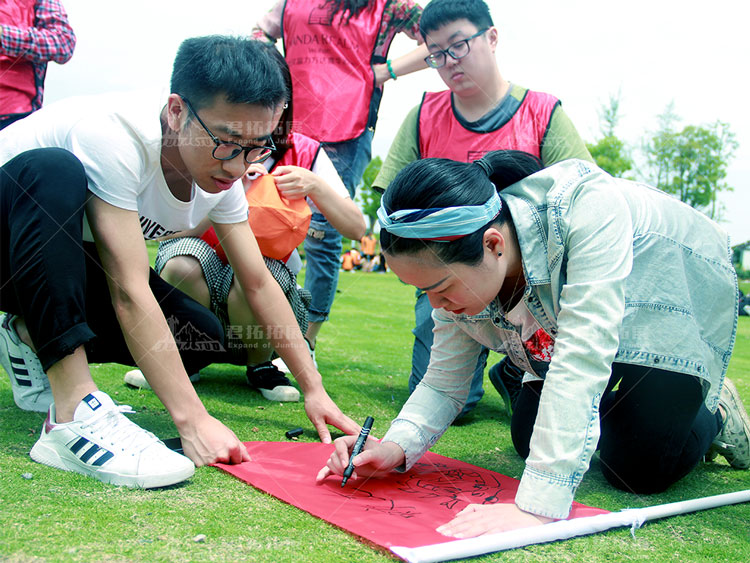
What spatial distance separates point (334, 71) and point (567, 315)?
2435mm

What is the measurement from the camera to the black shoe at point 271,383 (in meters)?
2.89

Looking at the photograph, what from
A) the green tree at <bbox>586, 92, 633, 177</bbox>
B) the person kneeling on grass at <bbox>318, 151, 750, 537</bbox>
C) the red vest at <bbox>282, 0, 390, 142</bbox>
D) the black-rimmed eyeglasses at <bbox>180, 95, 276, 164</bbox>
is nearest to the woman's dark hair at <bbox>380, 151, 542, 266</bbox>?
the person kneeling on grass at <bbox>318, 151, 750, 537</bbox>

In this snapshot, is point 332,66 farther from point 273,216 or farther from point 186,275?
point 186,275

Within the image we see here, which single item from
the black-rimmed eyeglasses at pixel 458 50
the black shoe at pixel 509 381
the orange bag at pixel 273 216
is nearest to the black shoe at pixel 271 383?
the orange bag at pixel 273 216

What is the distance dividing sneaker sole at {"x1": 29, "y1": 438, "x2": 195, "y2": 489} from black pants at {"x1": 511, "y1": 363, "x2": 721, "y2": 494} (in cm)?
125

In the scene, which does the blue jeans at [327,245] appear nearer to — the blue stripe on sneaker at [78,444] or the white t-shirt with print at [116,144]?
the white t-shirt with print at [116,144]

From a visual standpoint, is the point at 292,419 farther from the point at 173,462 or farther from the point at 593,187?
the point at 593,187

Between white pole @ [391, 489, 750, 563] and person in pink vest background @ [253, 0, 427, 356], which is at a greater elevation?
person in pink vest background @ [253, 0, 427, 356]

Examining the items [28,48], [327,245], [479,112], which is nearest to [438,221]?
[479,112]

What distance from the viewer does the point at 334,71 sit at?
11.8 feet

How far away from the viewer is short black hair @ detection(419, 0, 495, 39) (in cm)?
300

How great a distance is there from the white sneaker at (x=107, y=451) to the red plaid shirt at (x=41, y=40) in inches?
78.2

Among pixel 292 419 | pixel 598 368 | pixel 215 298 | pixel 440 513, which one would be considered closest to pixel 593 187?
pixel 598 368

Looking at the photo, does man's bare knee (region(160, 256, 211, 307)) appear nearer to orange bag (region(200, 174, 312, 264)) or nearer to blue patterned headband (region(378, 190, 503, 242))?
orange bag (region(200, 174, 312, 264))
